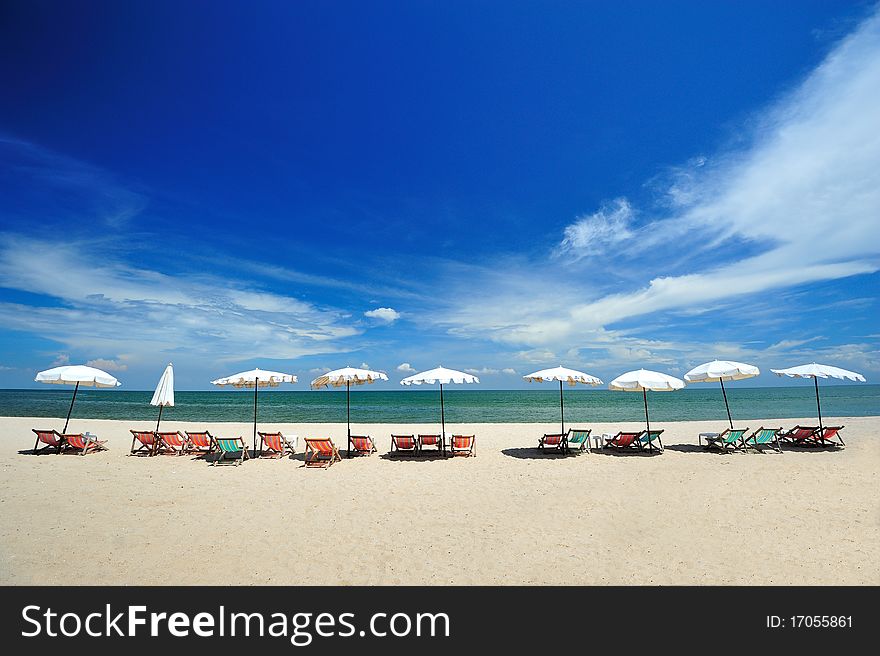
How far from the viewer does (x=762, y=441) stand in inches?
475

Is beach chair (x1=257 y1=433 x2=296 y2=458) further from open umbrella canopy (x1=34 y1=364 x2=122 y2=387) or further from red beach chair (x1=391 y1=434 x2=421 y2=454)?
open umbrella canopy (x1=34 y1=364 x2=122 y2=387)

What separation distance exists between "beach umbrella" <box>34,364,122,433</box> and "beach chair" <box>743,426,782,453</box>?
18.4m

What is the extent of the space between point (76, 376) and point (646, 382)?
51.6ft

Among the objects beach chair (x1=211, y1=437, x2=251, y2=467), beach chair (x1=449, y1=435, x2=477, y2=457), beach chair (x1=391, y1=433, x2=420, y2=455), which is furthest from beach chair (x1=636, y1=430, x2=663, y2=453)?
beach chair (x1=211, y1=437, x2=251, y2=467)

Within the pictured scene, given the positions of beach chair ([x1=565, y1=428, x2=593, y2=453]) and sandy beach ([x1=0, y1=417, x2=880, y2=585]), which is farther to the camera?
beach chair ([x1=565, y1=428, x2=593, y2=453])

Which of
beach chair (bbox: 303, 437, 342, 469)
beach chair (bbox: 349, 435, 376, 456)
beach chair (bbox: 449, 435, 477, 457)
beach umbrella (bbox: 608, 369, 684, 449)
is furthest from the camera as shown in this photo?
beach chair (bbox: 349, 435, 376, 456)

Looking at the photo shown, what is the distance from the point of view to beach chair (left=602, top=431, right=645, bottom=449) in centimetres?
1209

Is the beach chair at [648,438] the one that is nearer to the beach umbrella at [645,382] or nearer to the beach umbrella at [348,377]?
the beach umbrella at [645,382]

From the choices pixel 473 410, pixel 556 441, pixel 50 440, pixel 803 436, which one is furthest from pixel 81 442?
pixel 473 410

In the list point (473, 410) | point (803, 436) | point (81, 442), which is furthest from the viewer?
point (473, 410)

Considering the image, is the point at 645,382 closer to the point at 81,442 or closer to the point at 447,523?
the point at 447,523

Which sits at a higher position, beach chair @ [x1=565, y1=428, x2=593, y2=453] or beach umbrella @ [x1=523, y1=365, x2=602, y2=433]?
beach umbrella @ [x1=523, y1=365, x2=602, y2=433]

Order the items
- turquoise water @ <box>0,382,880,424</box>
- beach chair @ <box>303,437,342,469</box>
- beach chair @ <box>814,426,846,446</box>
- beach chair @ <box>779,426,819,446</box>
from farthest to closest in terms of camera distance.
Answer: turquoise water @ <box>0,382,880,424</box>, beach chair @ <box>814,426,846,446</box>, beach chair @ <box>779,426,819,446</box>, beach chair @ <box>303,437,342,469</box>

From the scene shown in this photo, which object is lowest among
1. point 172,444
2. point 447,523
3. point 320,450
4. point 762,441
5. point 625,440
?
point 447,523
